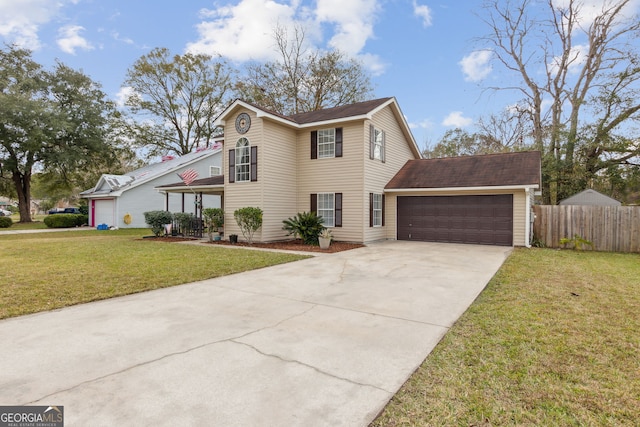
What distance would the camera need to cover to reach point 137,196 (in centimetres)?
2269

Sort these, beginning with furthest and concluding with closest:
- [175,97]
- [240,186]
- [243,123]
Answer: [175,97], [240,186], [243,123]

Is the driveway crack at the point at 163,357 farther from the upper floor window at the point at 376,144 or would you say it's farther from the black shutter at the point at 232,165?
the black shutter at the point at 232,165

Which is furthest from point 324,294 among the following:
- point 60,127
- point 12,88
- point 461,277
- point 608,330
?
point 12,88

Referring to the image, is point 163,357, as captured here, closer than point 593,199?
Yes

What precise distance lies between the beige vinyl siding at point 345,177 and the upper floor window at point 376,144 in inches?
24.7

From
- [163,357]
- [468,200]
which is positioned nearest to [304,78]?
[468,200]

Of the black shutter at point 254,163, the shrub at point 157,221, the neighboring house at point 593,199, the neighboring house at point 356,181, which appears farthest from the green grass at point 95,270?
the neighboring house at point 593,199

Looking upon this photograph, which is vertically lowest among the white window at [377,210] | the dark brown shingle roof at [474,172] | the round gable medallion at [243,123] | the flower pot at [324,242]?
the flower pot at [324,242]

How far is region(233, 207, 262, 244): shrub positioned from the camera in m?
12.3

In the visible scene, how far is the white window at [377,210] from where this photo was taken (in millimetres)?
13825

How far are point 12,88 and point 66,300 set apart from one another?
25.8 meters

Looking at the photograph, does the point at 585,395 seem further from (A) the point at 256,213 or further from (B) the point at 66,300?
(A) the point at 256,213

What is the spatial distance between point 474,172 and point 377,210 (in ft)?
13.9

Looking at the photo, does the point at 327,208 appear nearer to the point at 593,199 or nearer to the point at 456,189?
the point at 456,189
